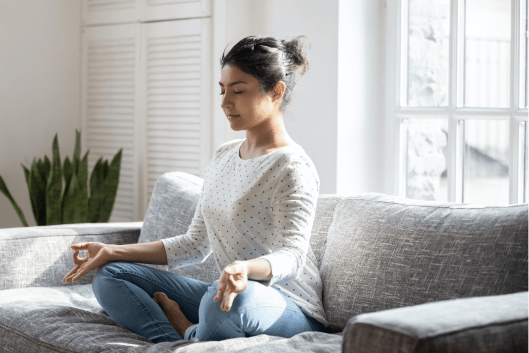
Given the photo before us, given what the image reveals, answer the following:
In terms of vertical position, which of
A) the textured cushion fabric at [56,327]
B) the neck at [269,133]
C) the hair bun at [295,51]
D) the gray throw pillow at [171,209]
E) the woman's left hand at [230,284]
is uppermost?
the hair bun at [295,51]

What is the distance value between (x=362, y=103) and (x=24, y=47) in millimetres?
2093

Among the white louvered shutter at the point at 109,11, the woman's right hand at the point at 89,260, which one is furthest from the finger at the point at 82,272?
the white louvered shutter at the point at 109,11

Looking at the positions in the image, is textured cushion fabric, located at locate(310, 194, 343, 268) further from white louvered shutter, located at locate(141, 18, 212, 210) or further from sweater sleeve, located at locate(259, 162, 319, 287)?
white louvered shutter, located at locate(141, 18, 212, 210)

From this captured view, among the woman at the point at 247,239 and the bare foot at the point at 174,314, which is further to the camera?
the bare foot at the point at 174,314

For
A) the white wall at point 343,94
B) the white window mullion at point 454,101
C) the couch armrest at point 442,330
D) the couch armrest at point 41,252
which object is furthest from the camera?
the white wall at point 343,94

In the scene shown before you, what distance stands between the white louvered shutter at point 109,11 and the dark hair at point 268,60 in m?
1.82

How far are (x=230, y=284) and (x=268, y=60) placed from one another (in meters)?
0.65

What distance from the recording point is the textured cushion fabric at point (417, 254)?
1.44 m

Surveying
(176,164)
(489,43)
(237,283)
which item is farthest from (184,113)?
(237,283)

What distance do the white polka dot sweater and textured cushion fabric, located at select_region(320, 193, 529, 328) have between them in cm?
9

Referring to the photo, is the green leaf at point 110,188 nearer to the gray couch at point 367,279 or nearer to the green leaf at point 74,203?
the green leaf at point 74,203

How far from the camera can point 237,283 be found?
50.9 inches

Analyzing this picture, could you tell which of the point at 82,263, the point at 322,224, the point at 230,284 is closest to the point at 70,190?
the point at 82,263

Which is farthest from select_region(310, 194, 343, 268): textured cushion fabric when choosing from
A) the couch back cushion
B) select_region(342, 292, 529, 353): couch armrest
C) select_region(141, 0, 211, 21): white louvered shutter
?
select_region(141, 0, 211, 21): white louvered shutter
